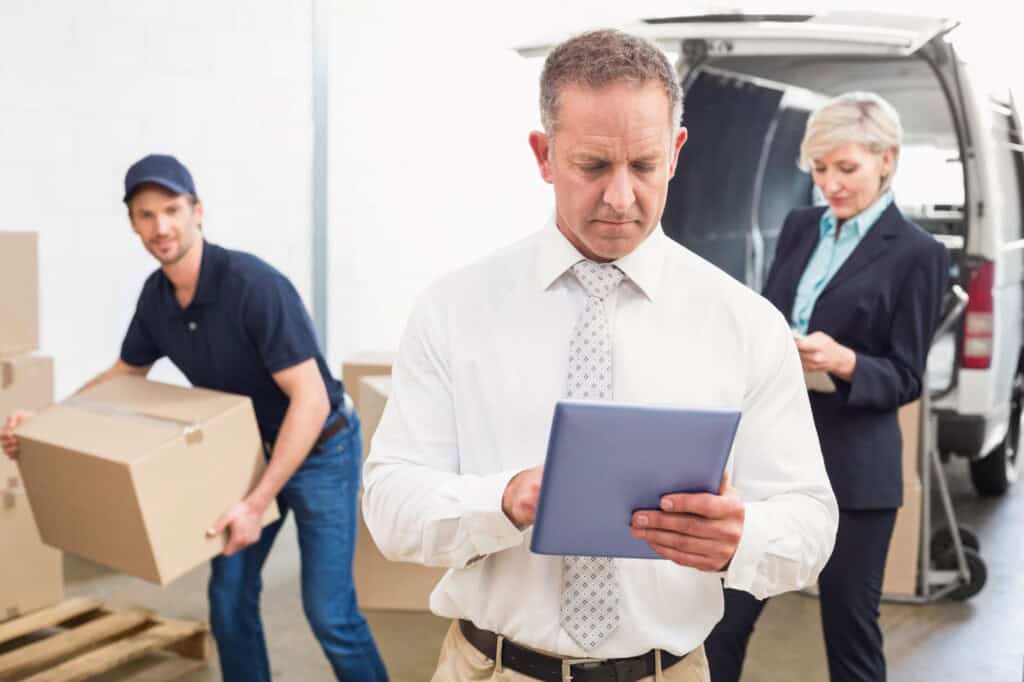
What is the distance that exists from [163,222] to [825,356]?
1.41 meters

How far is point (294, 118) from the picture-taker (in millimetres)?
5117

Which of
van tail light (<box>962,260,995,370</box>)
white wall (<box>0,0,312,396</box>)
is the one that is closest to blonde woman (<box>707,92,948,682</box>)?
van tail light (<box>962,260,995,370</box>)

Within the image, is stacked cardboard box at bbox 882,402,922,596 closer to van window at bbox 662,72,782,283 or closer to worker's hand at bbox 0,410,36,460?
van window at bbox 662,72,782,283

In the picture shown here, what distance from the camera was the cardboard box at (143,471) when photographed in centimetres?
243

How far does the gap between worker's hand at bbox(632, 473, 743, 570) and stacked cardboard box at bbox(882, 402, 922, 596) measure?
2716 mm

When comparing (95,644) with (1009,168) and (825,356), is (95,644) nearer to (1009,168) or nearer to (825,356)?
(825,356)

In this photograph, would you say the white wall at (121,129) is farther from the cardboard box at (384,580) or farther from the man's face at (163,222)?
the man's face at (163,222)

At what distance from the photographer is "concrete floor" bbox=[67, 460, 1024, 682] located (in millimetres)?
3398

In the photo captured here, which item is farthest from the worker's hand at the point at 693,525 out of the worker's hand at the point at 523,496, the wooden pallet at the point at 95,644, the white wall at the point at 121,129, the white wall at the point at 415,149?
the white wall at the point at 415,149

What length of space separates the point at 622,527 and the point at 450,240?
4953mm

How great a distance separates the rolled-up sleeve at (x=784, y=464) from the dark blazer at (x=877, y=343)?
89cm

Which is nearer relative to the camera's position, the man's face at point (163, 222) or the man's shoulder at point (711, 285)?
the man's shoulder at point (711, 285)

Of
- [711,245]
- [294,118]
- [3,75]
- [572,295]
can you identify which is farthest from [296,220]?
[572,295]

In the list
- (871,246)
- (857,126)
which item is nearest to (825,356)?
(871,246)
